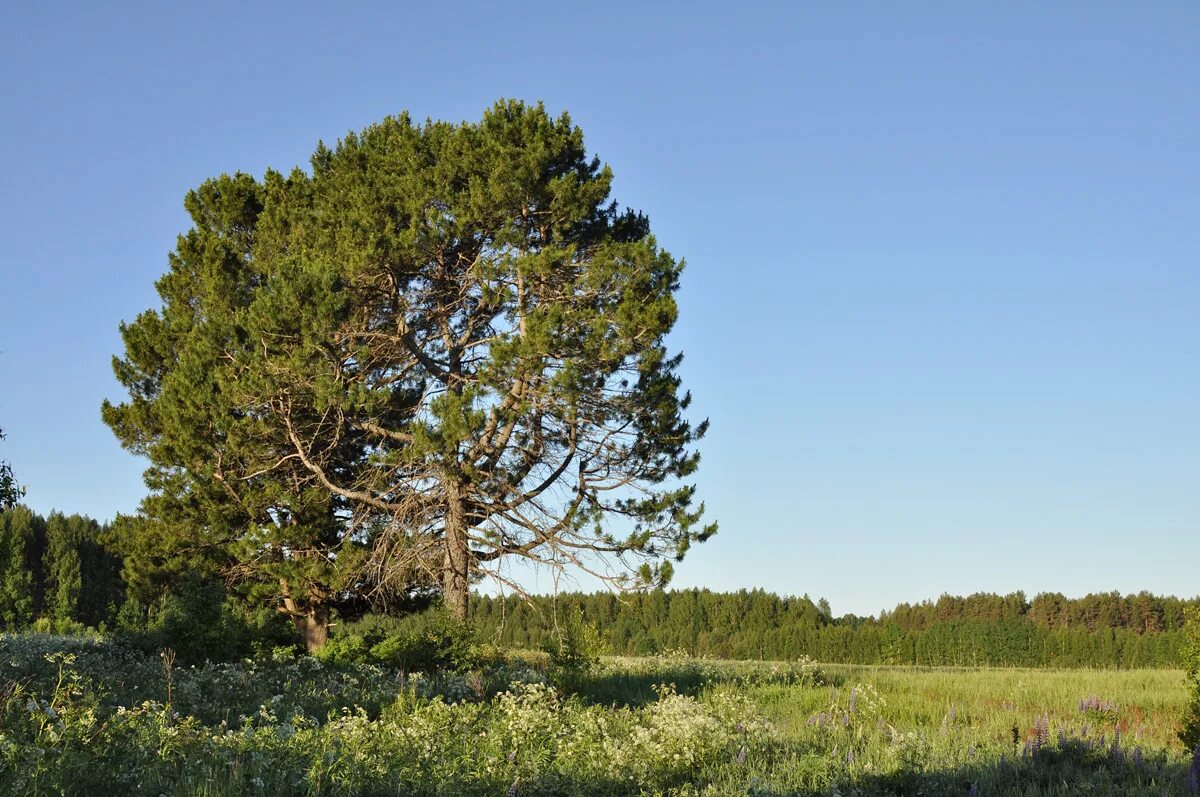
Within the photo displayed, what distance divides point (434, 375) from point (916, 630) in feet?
156

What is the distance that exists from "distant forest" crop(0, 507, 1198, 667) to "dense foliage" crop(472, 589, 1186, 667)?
3.1 inches

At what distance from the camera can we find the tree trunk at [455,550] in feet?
61.2

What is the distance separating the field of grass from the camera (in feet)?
20.9

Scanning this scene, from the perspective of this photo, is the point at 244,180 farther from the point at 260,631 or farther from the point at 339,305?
the point at 260,631

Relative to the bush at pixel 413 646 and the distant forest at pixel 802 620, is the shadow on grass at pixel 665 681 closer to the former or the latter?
the bush at pixel 413 646

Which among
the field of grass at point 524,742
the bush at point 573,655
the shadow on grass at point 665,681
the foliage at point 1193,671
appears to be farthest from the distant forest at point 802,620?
the foliage at point 1193,671

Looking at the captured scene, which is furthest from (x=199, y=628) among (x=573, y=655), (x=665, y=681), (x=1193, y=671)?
(x=1193, y=671)

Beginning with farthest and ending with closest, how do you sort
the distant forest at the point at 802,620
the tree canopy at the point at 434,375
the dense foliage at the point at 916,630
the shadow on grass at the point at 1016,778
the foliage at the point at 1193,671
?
1. the dense foliage at the point at 916,630
2. the distant forest at the point at 802,620
3. the tree canopy at the point at 434,375
4. the foliage at the point at 1193,671
5. the shadow on grass at the point at 1016,778

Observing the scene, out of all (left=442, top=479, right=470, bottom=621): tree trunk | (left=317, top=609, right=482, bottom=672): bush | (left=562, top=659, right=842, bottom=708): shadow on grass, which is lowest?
(left=562, top=659, right=842, bottom=708): shadow on grass

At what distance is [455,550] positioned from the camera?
61.6ft

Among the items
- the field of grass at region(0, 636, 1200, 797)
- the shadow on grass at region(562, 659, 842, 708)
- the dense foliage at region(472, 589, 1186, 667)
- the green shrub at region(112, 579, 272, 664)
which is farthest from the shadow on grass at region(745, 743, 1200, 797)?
the dense foliage at region(472, 589, 1186, 667)

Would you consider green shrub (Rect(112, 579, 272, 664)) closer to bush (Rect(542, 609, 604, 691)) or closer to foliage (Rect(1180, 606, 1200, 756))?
bush (Rect(542, 609, 604, 691))

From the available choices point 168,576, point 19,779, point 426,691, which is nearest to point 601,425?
point 426,691

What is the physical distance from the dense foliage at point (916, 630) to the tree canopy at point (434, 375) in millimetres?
26570
